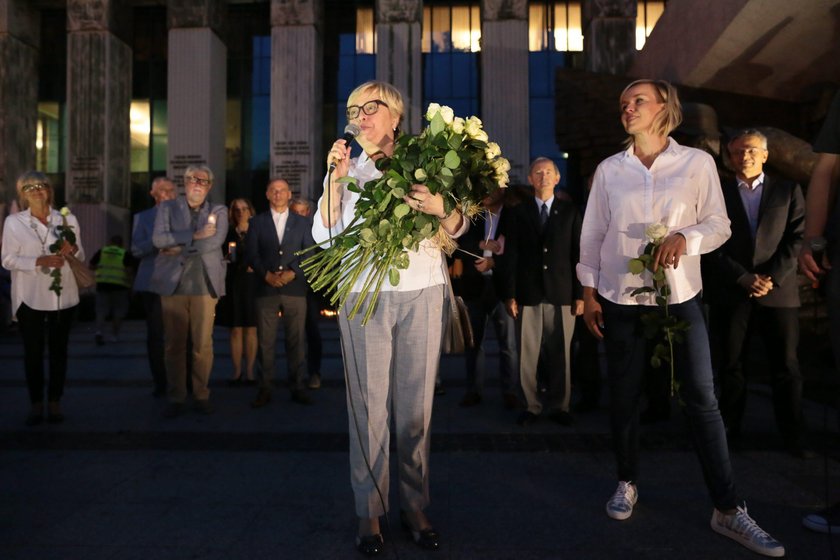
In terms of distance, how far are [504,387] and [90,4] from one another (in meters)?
19.9

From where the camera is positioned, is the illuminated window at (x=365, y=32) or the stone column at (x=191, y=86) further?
the illuminated window at (x=365, y=32)

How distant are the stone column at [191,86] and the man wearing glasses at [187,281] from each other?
14.3m

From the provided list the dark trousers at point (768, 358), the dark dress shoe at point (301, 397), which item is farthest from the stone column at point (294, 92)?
the dark trousers at point (768, 358)

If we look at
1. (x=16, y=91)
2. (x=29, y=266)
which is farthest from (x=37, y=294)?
(x=16, y=91)

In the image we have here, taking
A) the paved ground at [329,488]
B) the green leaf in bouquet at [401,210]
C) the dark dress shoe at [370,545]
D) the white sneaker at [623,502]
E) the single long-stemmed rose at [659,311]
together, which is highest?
the green leaf in bouquet at [401,210]

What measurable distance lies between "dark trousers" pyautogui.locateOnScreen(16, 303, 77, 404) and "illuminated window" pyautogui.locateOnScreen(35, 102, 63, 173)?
2086cm

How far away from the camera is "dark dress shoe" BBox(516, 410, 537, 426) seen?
5.09 m

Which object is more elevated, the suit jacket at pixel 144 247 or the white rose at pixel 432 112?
the white rose at pixel 432 112

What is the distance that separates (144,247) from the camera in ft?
19.7

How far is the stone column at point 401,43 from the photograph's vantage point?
19.0 metres

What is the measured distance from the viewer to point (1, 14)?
2023cm

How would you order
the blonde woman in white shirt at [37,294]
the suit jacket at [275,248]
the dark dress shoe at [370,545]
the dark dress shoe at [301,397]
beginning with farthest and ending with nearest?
the suit jacket at [275,248]
the dark dress shoe at [301,397]
the blonde woman in white shirt at [37,294]
the dark dress shoe at [370,545]

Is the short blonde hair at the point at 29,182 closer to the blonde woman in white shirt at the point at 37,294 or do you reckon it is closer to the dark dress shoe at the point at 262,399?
the blonde woman in white shirt at the point at 37,294

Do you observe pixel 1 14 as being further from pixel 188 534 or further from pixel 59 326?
pixel 188 534
